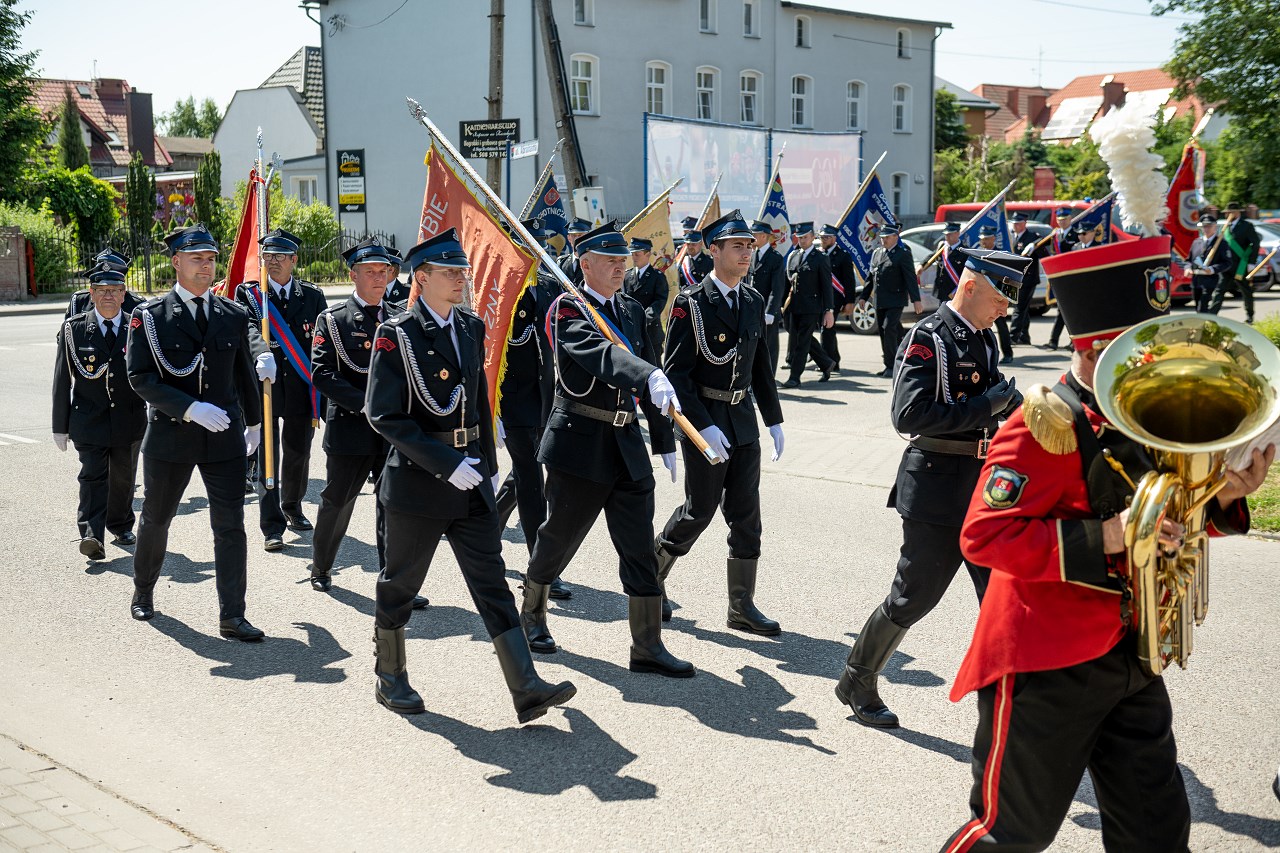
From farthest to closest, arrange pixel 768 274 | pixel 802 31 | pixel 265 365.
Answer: pixel 802 31
pixel 768 274
pixel 265 365

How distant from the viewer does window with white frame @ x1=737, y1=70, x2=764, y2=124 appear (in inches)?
1555

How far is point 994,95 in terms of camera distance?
92938 millimetres

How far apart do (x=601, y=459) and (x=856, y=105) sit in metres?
39.5

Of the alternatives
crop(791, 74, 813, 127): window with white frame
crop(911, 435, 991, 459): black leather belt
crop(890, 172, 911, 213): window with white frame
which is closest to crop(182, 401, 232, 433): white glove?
crop(911, 435, 991, 459): black leather belt

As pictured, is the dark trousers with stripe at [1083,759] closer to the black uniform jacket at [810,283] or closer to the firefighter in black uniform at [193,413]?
the firefighter in black uniform at [193,413]

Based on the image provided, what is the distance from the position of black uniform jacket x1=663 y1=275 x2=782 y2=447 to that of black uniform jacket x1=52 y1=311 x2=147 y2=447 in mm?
4074

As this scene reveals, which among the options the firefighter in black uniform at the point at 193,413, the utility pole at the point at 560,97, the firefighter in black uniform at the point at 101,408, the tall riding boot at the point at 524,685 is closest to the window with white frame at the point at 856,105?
the utility pole at the point at 560,97

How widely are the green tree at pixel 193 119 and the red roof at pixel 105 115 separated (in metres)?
26.1

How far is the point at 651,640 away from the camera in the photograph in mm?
5820

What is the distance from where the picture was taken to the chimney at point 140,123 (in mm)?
70938

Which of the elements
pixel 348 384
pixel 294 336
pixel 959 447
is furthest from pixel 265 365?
pixel 959 447

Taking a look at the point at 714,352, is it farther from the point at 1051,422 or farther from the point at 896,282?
the point at 896,282

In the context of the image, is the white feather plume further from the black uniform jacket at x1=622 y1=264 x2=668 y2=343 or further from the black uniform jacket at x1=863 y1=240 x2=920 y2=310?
the black uniform jacket at x1=863 y1=240 x2=920 y2=310

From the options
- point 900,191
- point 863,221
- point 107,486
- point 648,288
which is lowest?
point 107,486
